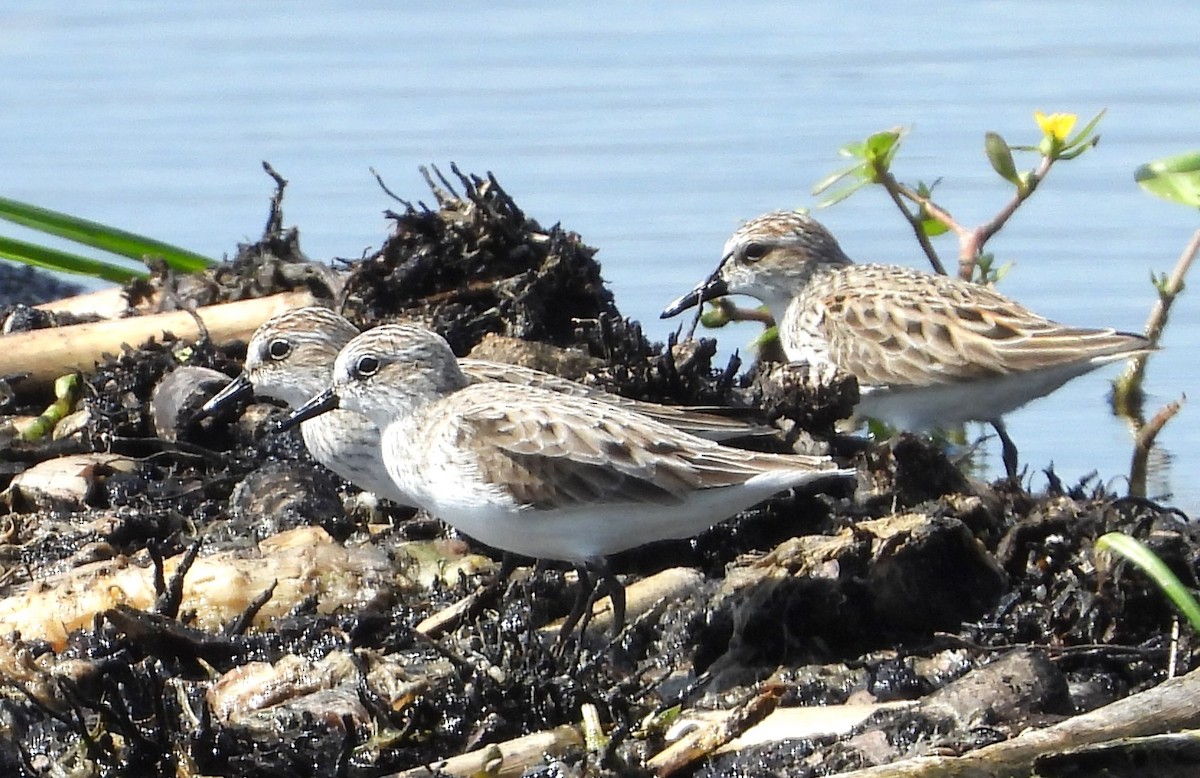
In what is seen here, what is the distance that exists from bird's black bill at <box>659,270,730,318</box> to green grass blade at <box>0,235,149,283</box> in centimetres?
250

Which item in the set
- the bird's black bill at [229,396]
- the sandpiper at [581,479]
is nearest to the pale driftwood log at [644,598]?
the sandpiper at [581,479]

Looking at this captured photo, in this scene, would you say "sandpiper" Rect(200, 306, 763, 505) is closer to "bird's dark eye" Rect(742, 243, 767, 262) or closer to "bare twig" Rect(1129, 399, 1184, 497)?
"bird's dark eye" Rect(742, 243, 767, 262)

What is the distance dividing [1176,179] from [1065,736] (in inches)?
149

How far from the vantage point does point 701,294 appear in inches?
369

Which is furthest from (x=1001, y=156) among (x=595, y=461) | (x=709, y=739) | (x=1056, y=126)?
(x=709, y=739)

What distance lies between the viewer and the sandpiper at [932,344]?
8039 millimetres

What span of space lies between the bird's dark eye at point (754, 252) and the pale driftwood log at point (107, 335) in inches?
75.9

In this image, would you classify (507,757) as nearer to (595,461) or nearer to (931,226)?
(595,461)

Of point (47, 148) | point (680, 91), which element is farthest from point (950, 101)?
point (47, 148)

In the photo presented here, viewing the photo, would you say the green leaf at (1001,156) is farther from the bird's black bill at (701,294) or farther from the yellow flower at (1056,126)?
the bird's black bill at (701,294)

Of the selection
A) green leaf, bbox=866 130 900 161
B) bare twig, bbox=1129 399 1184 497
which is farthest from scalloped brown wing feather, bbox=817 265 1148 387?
bare twig, bbox=1129 399 1184 497

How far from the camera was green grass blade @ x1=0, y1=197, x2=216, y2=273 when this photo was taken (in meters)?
9.28

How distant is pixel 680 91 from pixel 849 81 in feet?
4.08

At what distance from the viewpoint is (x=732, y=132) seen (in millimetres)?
14430
